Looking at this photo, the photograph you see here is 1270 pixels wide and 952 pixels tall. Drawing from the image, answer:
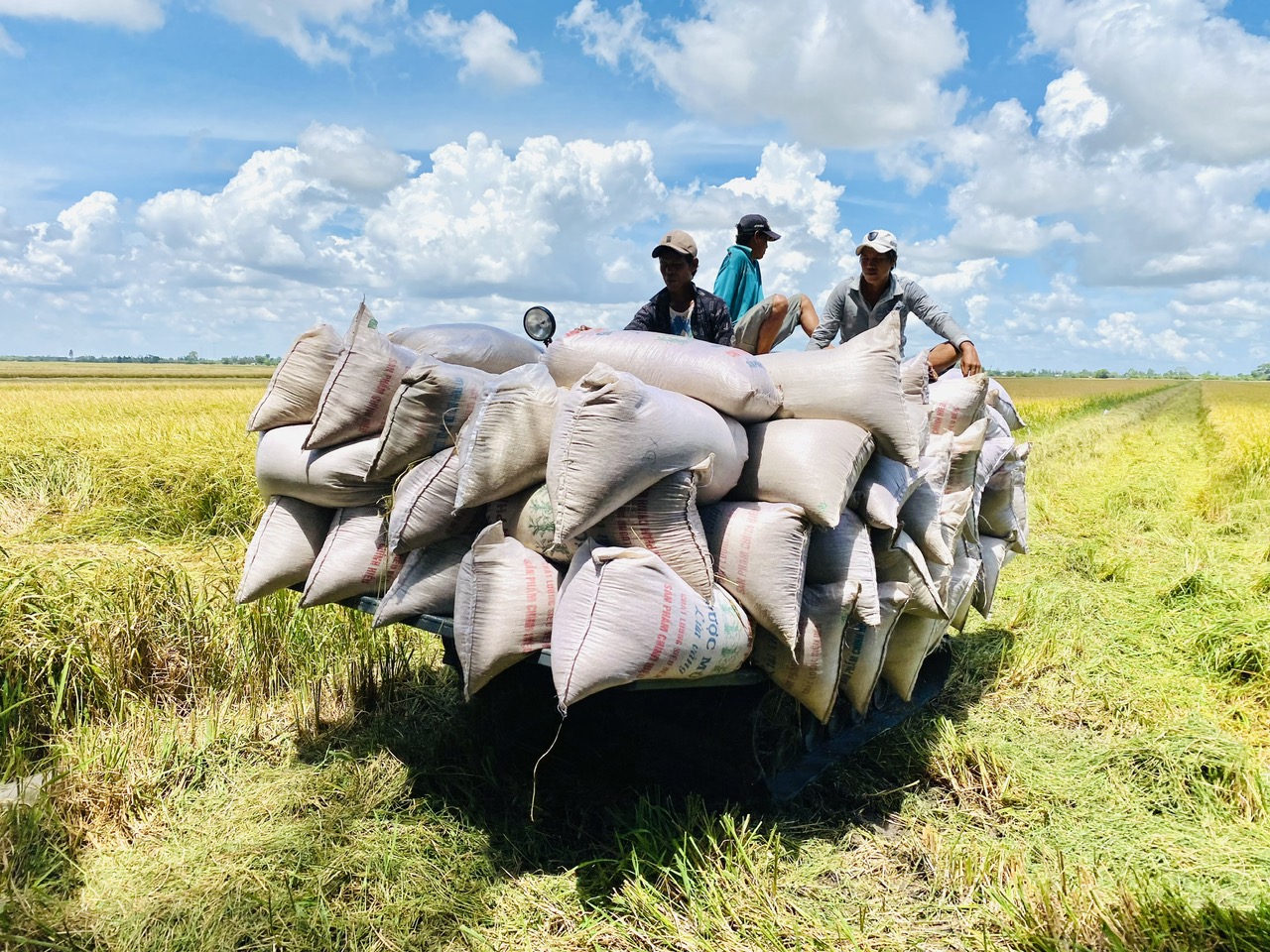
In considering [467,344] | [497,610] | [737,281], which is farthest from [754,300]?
[497,610]

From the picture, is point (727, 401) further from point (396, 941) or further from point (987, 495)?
point (987, 495)

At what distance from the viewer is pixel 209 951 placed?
2010mm

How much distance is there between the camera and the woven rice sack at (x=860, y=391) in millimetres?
2619

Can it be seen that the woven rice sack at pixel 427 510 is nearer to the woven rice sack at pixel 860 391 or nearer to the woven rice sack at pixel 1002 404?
the woven rice sack at pixel 860 391

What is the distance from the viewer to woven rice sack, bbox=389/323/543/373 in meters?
3.01

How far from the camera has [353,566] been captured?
2.61 m

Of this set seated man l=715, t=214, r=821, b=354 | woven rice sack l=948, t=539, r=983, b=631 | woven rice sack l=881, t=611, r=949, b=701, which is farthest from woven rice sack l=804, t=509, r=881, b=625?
seated man l=715, t=214, r=821, b=354

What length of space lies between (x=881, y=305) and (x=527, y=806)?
307 cm

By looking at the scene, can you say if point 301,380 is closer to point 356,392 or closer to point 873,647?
point 356,392

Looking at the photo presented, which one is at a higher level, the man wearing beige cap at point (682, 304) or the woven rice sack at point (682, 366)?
the man wearing beige cap at point (682, 304)

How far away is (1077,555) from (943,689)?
2875 millimetres

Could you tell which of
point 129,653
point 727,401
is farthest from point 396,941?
point 129,653

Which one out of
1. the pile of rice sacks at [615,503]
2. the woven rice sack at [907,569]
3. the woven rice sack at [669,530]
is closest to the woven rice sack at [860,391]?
the pile of rice sacks at [615,503]

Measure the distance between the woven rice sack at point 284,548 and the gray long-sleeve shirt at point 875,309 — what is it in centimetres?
276
